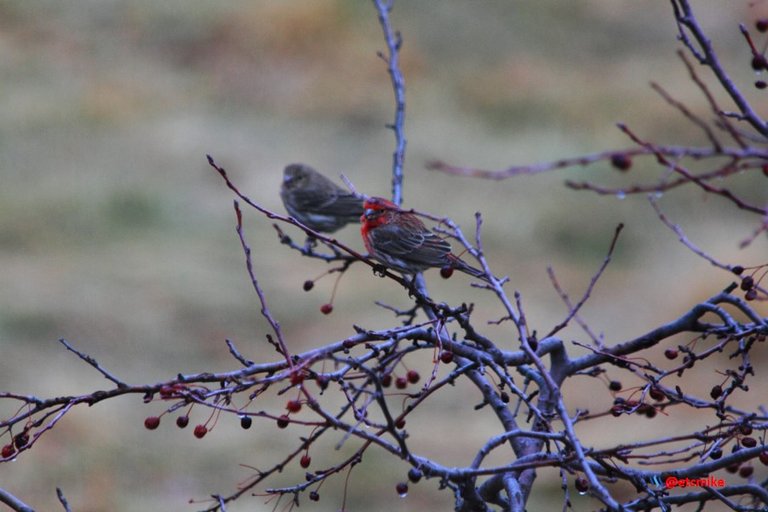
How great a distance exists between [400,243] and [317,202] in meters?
3.20

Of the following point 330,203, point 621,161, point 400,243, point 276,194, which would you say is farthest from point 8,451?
point 276,194

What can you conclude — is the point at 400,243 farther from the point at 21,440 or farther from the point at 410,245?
the point at 21,440

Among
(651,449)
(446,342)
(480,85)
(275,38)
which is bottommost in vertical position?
(446,342)

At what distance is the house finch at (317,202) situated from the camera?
9469mm

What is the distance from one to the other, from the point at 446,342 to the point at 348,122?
546 inches

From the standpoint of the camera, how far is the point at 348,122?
17.6 metres

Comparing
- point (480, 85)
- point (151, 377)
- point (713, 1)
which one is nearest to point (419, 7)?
point (480, 85)

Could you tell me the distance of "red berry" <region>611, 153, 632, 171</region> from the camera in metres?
2.29

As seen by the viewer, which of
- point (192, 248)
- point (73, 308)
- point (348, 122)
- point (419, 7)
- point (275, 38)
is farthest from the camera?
point (419, 7)

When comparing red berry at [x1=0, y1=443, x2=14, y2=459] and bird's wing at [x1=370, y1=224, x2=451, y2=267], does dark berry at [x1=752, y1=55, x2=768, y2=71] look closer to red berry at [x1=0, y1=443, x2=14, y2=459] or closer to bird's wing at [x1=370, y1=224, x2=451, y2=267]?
red berry at [x1=0, y1=443, x2=14, y2=459]

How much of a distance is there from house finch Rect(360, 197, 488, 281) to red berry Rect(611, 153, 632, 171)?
12.7 ft

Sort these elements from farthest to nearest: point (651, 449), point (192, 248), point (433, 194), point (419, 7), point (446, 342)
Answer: point (419, 7), point (433, 194), point (192, 248), point (651, 449), point (446, 342)

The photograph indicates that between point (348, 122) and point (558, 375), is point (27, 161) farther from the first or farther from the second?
point (558, 375)

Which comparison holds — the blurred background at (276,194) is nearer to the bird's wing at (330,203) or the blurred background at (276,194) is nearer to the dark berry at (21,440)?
the bird's wing at (330,203)
